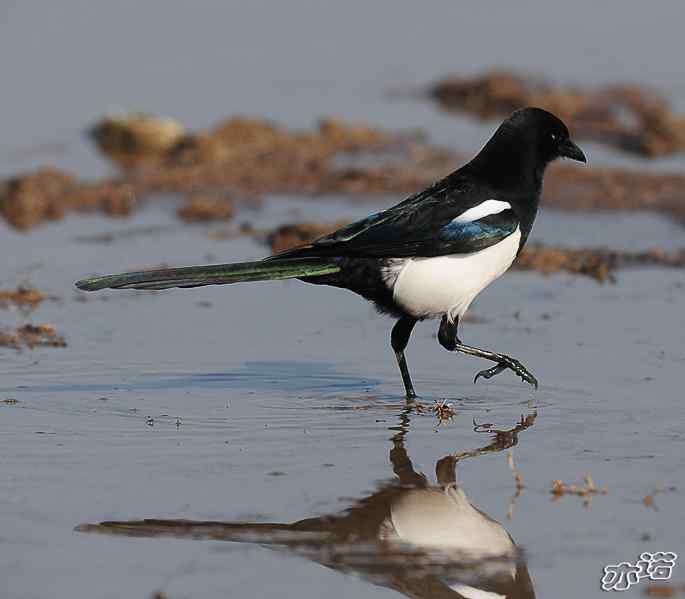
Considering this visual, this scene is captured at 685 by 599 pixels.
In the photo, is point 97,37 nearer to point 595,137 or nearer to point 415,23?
point 415,23

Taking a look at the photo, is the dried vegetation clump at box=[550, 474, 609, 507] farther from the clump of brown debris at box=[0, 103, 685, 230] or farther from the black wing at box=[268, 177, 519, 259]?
the clump of brown debris at box=[0, 103, 685, 230]

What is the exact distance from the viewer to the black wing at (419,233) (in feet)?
18.4

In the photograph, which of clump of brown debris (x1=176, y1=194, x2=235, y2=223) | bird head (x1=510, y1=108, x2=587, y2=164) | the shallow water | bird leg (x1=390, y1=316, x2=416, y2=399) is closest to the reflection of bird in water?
the shallow water

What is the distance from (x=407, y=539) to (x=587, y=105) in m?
8.02

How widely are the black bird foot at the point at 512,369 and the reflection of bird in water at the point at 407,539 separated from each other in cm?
120

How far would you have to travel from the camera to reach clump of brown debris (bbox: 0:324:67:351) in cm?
638

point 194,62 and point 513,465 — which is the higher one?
point 194,62

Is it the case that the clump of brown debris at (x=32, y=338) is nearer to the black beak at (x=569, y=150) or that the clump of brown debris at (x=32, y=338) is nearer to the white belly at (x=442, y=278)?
the white belly at (x=442, y=278)

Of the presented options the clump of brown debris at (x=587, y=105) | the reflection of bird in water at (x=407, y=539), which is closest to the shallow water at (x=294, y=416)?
the reflection of bird in water at (x=407, y=539)

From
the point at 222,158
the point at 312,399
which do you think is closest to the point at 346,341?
the point at 312,399

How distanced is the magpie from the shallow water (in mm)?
352

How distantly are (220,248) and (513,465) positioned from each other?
13.0 ft

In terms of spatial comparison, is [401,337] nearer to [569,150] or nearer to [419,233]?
[419,233]

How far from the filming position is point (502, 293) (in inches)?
292
